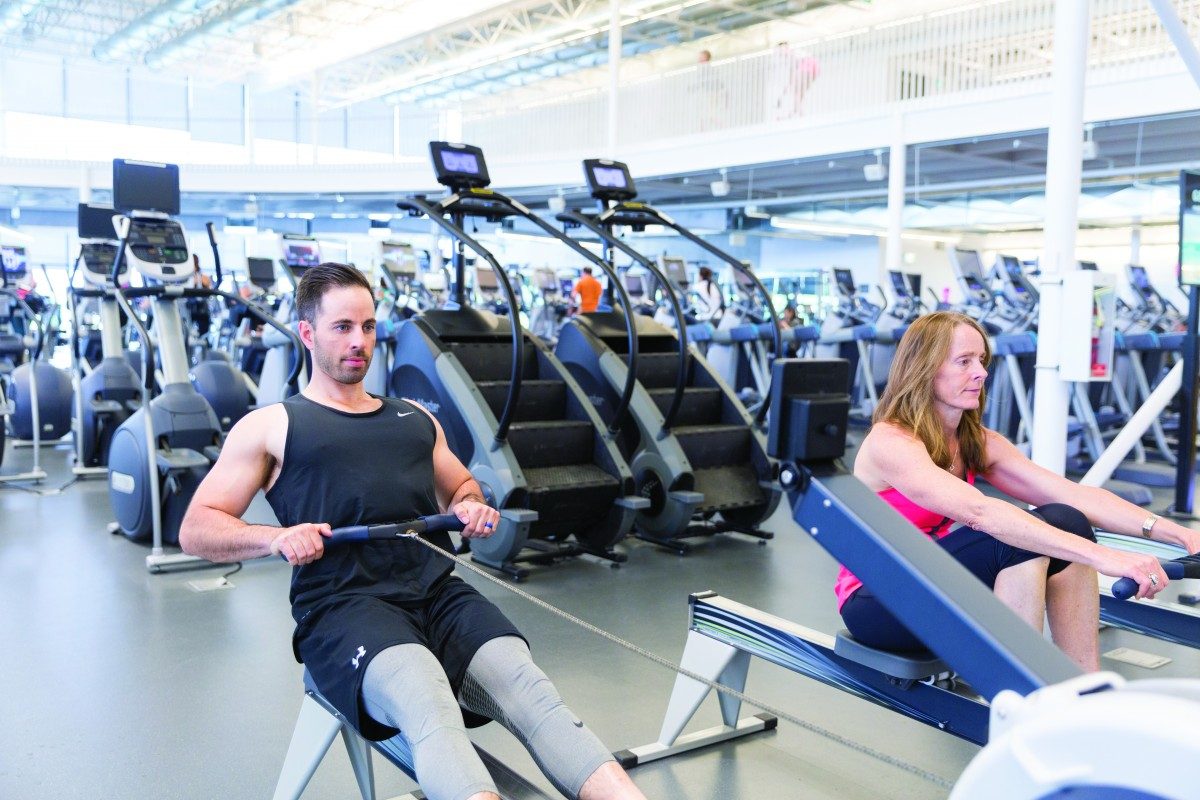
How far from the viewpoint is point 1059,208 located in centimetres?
437

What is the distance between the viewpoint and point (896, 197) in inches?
408

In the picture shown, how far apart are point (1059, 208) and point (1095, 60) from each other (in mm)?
6779

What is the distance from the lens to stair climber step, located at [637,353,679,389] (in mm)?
5352

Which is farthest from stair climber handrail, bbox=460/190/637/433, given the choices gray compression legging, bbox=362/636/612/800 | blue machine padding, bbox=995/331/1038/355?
blue machine padding, bbox=995/331/1038/355

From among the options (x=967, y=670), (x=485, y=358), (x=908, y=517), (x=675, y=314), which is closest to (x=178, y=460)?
(x=485, y=358)

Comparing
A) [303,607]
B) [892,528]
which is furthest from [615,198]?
[892,528]

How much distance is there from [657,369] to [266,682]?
285 centimetres

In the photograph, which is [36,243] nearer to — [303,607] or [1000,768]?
[303,607]

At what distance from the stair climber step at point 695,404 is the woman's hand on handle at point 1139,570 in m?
3.31

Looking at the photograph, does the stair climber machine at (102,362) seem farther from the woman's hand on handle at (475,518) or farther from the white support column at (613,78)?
the white support column at (613,78)

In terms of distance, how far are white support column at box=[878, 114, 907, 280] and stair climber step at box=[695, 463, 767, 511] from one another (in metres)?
5.20

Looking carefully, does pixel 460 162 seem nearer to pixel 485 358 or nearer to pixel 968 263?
pixel 485 358

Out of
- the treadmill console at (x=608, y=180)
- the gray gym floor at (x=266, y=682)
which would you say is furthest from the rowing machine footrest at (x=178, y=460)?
the treadmill console at (x=608, y=180)

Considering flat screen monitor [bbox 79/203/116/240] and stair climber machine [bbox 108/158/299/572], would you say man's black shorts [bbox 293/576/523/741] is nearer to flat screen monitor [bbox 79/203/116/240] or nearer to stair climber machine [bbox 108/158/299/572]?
stair climber machine [bbox 108/158/299/572]
